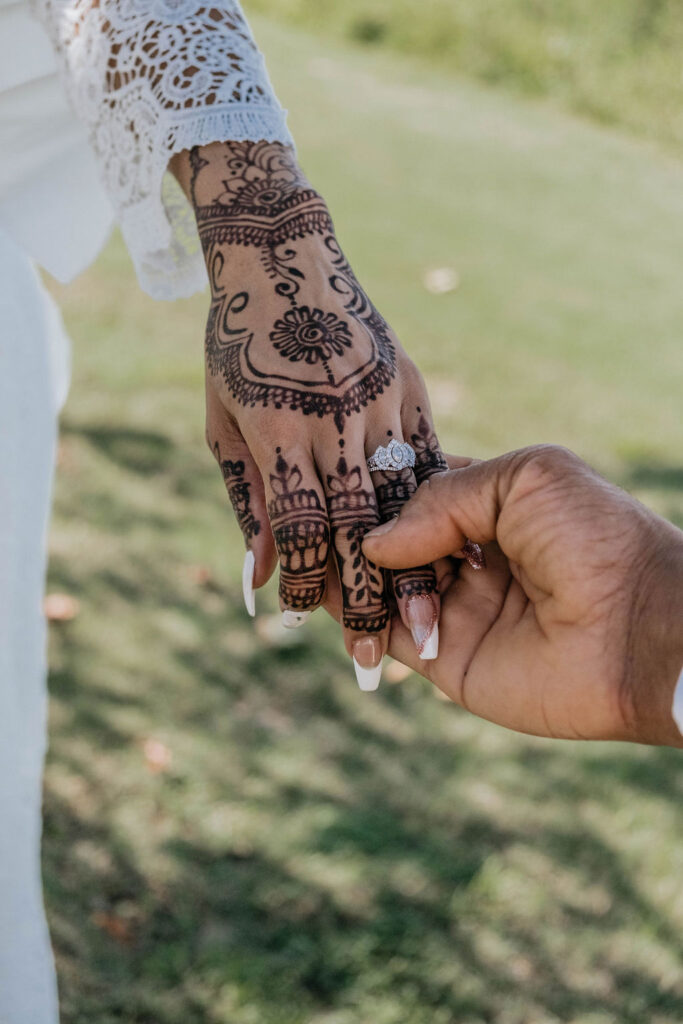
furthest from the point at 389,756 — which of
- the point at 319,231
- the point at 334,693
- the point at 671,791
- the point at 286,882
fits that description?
the point at 319,231

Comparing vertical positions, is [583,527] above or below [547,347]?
above

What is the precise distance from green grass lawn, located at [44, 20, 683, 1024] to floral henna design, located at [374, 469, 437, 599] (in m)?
1.48

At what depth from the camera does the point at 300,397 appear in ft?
4.84

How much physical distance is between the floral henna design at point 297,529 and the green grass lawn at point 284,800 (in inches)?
60.3

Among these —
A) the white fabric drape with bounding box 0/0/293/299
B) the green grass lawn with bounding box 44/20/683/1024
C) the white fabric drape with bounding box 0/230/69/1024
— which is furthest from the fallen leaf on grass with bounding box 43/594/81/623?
the white fabric drape with bounding box 0/0/293/299

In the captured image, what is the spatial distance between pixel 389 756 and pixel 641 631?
6.70 ft

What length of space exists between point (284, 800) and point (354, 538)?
182 centimetres

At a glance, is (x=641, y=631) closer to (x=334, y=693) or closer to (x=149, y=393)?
(x=334, y=693)

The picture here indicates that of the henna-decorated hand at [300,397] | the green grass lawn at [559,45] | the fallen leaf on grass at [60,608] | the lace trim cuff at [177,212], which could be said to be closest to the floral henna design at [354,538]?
the henna-decorated hand at [300,397]

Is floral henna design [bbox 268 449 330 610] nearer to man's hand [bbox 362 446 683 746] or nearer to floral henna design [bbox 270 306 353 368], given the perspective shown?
man's hand [bbox 362 446 683 746]

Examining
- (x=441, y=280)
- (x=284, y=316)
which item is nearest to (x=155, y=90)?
(x=284, y=316)

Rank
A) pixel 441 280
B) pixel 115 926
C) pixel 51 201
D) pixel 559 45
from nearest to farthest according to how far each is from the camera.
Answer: pixel 51 201 → pixel 115 926 → pixel 441 280 → pixel 559 45

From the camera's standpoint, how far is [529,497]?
4.86 feet

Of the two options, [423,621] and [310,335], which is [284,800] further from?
[310,335]
